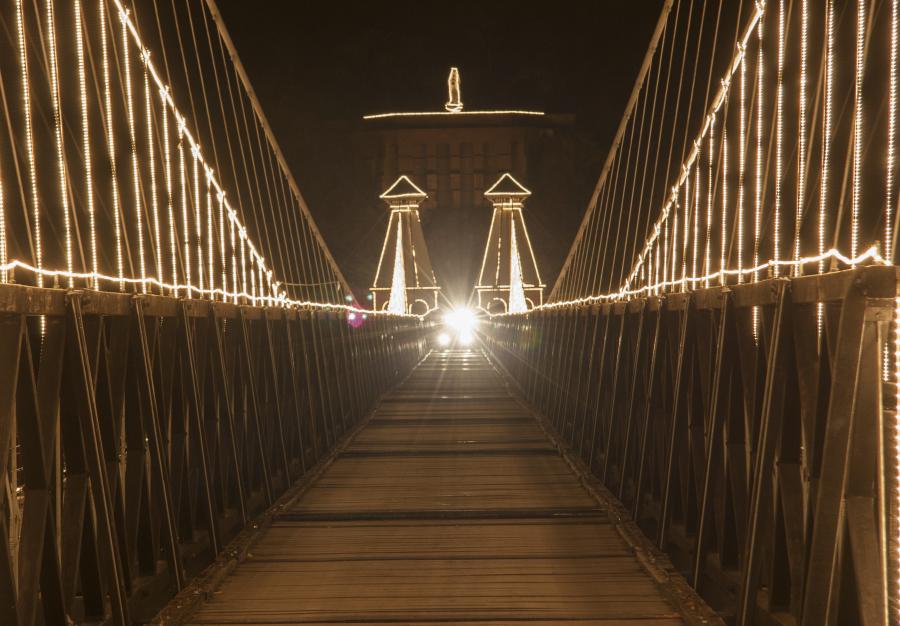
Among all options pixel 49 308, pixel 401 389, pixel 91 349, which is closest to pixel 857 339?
pixel 49 308

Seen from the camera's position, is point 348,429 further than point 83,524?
Yes

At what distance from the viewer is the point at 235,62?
11.9 m

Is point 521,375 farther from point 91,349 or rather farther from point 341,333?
point 91,349

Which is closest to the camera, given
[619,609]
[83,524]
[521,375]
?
[83,524]

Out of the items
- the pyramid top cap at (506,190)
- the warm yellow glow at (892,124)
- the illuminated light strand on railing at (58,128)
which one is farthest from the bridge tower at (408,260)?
the warm yellow glow at (892,124)

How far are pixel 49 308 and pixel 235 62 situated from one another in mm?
8715

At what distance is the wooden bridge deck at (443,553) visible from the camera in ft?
15.6

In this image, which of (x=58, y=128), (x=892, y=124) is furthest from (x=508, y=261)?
(x=892, y=124)

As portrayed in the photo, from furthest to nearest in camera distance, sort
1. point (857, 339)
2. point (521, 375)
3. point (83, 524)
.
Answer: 1. point (521, 375)
2. point (83, 524)
3. point (857, 339)

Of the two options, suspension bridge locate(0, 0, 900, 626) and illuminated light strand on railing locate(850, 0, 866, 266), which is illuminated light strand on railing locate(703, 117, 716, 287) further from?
illuminated light strand on railing locate(850, 0, 866, 266)

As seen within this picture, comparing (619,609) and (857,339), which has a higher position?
(857,339)

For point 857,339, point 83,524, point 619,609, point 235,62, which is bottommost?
point 619,609

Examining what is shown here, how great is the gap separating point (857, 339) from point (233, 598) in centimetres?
303

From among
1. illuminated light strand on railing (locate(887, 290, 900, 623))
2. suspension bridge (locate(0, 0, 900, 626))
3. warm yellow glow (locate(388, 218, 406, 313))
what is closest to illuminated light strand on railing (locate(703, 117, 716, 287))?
suspension bridge (locate(0, 0, 900, 626))
